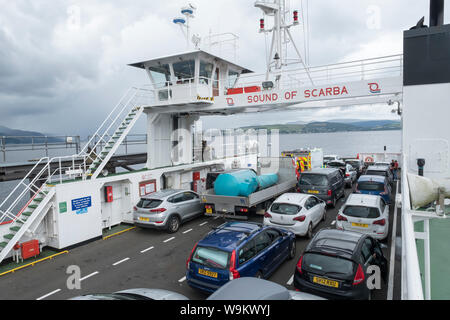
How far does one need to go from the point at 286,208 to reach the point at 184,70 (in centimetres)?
922

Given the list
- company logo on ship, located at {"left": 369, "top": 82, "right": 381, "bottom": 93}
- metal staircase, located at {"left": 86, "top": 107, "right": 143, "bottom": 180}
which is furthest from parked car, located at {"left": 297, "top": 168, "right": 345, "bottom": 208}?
metal staircase, located at {"left": 86, "top": 107, "right": 143, "bottom": 180}

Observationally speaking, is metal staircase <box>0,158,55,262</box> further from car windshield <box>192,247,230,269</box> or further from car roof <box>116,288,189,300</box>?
car roof <box>116,288,189,300</box>

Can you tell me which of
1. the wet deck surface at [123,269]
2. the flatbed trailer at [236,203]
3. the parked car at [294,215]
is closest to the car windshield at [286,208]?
the parked car at [294,215]

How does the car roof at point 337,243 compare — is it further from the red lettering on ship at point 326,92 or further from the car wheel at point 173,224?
the red lettering on ship at point 326,92

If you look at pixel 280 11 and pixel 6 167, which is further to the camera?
pixel 280 11

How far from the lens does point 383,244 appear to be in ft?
30.9

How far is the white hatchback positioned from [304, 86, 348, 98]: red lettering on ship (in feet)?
15.5

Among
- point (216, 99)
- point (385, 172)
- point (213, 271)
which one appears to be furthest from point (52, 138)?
point (385, 172)

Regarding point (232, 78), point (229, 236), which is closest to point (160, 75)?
point (232, 78)

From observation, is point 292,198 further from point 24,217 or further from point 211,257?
point 24,217

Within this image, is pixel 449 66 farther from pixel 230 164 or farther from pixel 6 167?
pixel 6 167

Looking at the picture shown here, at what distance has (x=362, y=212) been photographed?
9367 mm

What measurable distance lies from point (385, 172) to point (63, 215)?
636 inches

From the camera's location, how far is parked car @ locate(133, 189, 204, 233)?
11.2 meters
